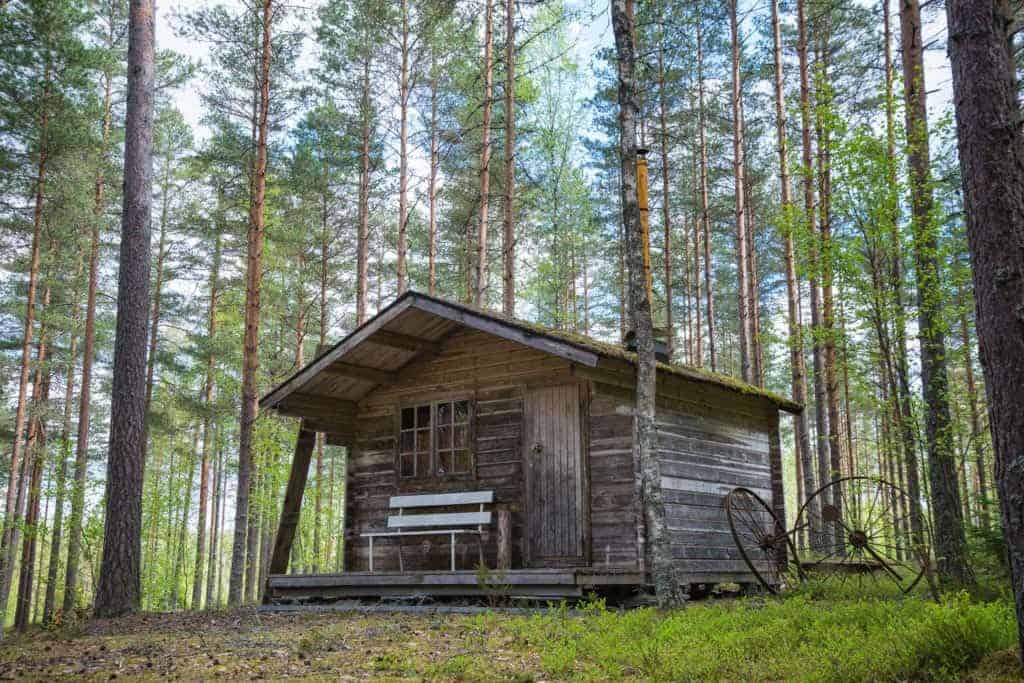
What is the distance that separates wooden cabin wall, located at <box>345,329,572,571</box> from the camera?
42.6 feet

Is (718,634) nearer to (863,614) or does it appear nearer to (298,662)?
(863,614)

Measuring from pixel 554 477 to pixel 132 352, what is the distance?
624 cm

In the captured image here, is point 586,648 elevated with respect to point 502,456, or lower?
lower

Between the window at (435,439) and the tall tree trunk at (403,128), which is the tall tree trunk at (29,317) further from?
the window at (435,439)

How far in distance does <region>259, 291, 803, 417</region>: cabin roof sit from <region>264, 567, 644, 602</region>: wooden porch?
2.71 metres

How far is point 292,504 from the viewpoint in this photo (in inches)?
535

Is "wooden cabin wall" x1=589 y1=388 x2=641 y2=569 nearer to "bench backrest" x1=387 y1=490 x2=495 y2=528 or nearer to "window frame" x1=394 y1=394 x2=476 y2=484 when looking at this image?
"bench backrest" x1=387 y1=490 x2=495 y2=528

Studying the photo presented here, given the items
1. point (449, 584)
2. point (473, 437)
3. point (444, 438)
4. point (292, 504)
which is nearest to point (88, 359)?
point (292, 504)

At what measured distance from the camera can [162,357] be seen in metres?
27.8

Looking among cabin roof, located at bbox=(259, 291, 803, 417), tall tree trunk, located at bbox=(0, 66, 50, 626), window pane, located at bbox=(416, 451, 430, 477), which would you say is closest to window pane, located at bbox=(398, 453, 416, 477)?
window pane, located at bbox=(416, 451, 430, 477)

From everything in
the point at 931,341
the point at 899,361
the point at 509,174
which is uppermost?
the point at 509,174

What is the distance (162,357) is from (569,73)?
16.2 metres

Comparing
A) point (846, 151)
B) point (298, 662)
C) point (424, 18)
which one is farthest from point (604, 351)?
point (424, 18)

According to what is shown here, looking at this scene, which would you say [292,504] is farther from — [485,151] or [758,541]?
[485,151]
